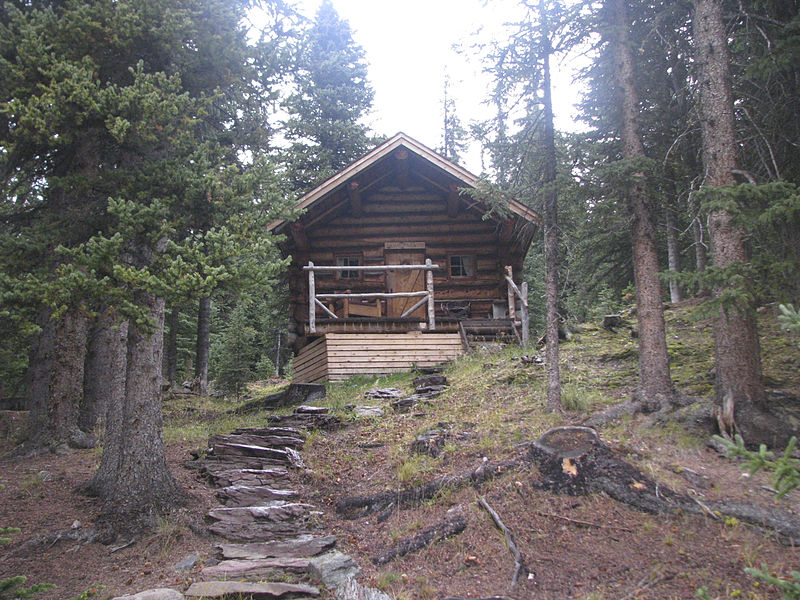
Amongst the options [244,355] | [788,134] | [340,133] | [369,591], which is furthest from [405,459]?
[340,133]

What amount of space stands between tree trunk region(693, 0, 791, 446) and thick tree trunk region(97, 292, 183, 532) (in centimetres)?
705

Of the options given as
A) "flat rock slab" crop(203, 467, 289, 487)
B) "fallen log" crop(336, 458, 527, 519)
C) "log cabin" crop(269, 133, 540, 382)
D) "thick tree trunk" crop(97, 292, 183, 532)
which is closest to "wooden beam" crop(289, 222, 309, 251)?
"log cabin" crop(269, 133, 540, 382)

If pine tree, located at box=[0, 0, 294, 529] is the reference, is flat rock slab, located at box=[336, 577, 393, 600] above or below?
below

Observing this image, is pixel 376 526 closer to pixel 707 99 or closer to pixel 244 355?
pixel 707 99

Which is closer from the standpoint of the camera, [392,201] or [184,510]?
[184,510]

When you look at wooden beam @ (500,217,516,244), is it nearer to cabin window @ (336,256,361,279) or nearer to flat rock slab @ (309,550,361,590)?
cabin window @ (336,256,361,279)

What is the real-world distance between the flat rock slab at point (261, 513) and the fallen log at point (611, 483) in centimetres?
311

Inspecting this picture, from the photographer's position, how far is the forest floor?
486cm

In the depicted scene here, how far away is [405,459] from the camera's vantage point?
8.11 meters

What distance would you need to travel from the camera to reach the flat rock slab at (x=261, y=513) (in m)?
6.91

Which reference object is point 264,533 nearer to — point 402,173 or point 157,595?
point 157,595

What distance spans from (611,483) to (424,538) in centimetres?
213

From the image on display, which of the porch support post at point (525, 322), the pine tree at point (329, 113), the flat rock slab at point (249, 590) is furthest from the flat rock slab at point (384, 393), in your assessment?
the pine tree at point (329, 113)

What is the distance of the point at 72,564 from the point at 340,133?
21.0 metres
